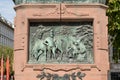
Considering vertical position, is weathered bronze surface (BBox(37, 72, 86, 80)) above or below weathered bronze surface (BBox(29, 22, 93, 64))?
below

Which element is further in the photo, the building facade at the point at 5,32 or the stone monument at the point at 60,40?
the building facade at the point at 5,32

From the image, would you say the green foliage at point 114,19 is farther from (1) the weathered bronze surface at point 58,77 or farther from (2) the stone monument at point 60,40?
(1) the weathered bronze surface at point 58,77

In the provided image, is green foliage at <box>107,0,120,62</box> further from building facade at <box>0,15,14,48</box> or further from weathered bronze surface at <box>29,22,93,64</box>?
building facade at <box>0,15,14,48</box>

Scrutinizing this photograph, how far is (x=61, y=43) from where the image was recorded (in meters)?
15.5

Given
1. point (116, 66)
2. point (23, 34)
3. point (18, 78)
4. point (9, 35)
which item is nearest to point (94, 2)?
point (23, 34)

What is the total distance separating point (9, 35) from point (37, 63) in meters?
117

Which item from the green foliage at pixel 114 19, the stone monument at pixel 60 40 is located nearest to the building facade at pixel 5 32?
the green foliage at pixel 114 19

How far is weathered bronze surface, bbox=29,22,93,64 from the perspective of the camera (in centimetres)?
1545

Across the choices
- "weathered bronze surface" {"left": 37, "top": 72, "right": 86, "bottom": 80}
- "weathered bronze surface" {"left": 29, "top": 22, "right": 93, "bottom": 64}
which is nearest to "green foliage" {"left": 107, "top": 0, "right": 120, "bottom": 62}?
"weathered bronze surface" {"left": 29, "top": 22, "right": 93, "bottom": 64}

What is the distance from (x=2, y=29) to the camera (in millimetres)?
116312

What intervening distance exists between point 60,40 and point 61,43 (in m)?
0.11

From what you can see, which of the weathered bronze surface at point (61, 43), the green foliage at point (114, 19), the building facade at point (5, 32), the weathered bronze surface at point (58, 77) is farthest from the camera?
the building facade at point (5, 32)

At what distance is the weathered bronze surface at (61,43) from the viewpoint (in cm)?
1545

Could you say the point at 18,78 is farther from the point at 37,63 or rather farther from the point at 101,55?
the point at 101,55
